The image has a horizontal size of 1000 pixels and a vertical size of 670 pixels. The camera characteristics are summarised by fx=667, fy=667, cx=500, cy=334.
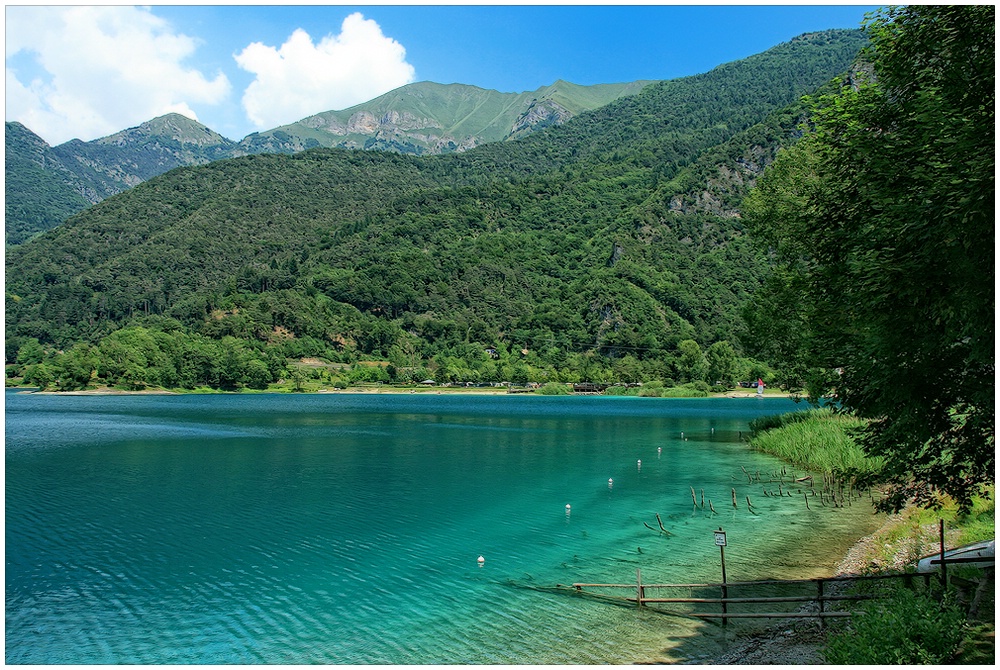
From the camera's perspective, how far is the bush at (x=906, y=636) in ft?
35.3

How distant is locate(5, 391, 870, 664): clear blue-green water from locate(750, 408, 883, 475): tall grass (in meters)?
2.11

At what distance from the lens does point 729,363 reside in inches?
7087

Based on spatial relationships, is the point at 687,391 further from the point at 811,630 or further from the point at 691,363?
the point at 811,630

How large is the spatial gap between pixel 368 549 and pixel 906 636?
19.9 metres

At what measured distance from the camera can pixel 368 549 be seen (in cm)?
2648

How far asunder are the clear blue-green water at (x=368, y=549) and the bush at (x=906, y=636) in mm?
4479

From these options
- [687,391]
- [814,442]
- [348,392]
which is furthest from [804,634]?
[348,392]

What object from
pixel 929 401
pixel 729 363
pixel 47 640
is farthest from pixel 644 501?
pixel 729 363

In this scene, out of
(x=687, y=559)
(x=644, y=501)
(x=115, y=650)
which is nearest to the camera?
(x=115, y=650)

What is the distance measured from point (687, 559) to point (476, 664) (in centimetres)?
1061

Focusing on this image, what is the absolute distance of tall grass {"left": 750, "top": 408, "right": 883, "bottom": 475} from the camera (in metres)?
38.1

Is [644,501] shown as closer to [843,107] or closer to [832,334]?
[832,334]

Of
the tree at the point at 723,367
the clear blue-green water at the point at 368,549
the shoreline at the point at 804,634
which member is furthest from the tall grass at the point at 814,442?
the tree at the point at 723,367

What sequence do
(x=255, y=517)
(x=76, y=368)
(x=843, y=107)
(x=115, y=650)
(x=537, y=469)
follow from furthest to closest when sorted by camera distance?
(x=76, y=368)
(x=537, y=469)
(x=255, y=517)
(x=843, y=107)
(x=115, y=650)
